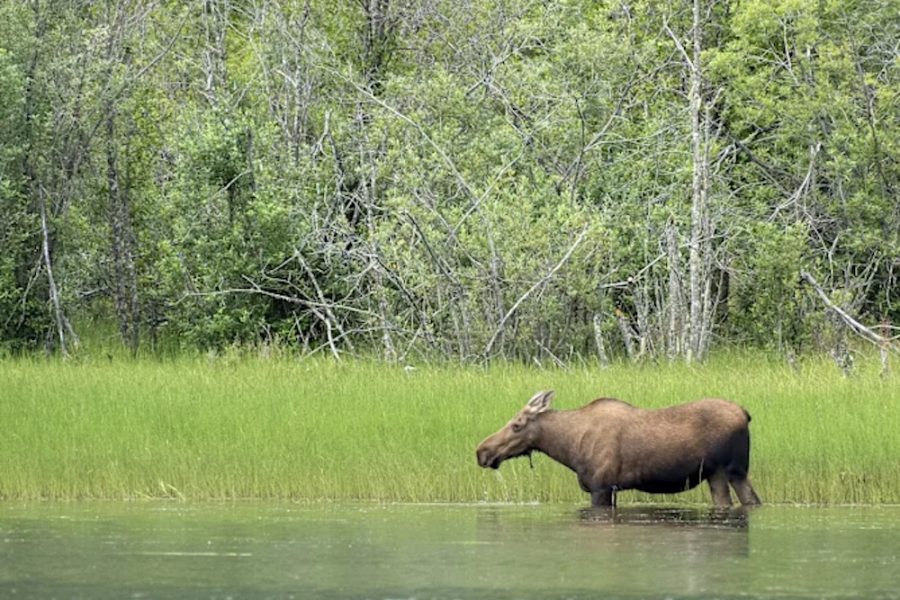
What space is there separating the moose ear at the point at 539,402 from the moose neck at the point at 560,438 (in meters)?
0.06

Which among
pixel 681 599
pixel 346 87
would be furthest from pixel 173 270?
pixel 681 599

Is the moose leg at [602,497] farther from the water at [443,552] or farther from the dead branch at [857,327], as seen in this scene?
the dead branch at [857,327]

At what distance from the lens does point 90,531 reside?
39.2ft

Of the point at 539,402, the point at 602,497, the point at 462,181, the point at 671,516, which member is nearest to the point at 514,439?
the point at 539,402

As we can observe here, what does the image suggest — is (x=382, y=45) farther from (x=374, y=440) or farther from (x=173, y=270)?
(x=374, y=440)

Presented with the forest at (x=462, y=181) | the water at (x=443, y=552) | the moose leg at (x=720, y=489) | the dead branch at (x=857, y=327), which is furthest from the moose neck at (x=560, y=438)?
the forest at (x=462, y=181)

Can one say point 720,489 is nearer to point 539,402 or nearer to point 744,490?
point 744,490

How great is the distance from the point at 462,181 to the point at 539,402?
7814 millimetres

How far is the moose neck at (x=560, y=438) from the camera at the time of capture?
1377 cm

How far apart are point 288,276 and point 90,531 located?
41.6 feet

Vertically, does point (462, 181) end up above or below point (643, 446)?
above

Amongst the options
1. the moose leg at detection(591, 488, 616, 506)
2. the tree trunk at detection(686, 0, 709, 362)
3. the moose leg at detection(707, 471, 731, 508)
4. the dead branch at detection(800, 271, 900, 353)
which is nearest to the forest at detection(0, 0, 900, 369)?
the tree trunk at detection(686, 0, 709, 362)

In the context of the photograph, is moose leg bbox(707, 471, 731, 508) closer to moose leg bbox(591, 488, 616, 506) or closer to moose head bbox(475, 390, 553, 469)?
moose leg bbox(591, 488, 616, 506)

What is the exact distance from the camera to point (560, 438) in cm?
1381
